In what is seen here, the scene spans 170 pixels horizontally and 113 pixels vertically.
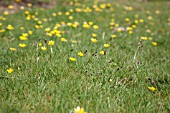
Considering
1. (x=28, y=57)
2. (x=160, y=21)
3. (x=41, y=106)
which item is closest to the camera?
(x=41, y=106)

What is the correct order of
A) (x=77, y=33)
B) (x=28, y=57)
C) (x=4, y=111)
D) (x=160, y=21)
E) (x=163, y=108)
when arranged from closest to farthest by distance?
(x=4, y=111), (x=163, y=108), (x=28, y=57), (x=77, y=33), (x=160, y=21)

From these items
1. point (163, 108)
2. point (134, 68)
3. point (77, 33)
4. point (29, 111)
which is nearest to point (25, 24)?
point (77, 33)

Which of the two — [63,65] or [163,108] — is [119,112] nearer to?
[163,108]

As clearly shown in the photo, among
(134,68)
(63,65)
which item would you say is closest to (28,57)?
(63,65)

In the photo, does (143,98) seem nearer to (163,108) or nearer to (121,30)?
(163,108)

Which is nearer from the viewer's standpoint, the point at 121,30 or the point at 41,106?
the point at 41,106

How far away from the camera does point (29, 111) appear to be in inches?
104

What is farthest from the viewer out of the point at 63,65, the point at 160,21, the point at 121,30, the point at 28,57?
the point at 160,21

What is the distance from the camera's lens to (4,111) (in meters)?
2.55

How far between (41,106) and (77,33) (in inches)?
121

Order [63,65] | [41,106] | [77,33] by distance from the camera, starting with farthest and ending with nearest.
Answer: [77,33]
[63,65]
[41,106]

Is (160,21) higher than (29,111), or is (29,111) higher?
(29,111)

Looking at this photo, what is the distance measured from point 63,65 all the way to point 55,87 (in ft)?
1.87

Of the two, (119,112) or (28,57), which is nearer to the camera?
(119,112)
